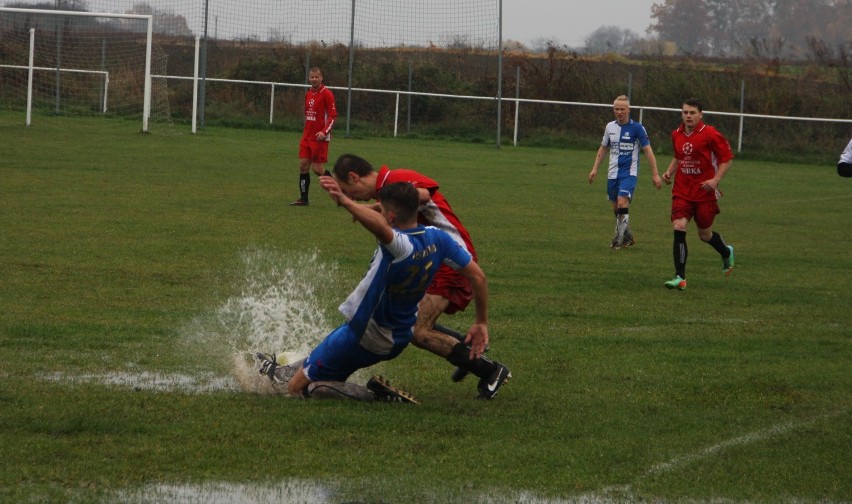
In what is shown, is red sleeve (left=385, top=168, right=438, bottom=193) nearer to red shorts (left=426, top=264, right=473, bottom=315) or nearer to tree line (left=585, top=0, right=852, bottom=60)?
red shorts (left=426, top=264, right=473, bottom=315)

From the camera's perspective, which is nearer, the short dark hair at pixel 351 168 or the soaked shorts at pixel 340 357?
the soaked shorts at pixel 340 357

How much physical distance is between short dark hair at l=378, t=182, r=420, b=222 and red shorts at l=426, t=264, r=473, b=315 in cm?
94

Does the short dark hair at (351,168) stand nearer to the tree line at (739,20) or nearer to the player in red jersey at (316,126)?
the player in red jersey at (316,126)

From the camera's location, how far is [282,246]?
12.4 m

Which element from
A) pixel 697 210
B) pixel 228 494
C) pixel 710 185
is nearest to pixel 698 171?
pixel 710 185

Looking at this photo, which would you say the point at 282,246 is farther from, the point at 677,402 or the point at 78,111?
the point at 78,111

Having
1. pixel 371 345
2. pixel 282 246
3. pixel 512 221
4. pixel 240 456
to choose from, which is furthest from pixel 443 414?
pixel 512 221

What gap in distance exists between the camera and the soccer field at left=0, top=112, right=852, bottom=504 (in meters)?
5.02

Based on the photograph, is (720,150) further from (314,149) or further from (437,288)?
(314,149)

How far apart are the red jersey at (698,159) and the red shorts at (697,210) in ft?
0.18

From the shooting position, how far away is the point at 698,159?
1214 cm

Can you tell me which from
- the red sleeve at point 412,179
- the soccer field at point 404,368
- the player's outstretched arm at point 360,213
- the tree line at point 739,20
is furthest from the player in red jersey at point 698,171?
the tree line at point 739,20

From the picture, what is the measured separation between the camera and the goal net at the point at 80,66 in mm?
31500

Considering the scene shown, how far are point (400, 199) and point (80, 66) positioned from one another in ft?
98.9
